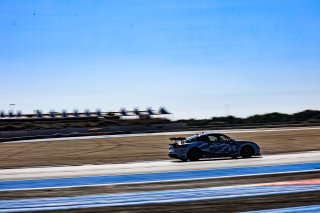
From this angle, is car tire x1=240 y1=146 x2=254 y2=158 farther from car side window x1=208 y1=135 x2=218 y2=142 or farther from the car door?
car side window x1=208 y1=135 x2=218 y2=142

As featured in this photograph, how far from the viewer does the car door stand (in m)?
21.4

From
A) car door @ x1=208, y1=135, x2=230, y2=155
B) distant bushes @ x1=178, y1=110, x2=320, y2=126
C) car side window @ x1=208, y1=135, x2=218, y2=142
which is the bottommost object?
car door @ x1=208, y1=135, x2=230, y2=155

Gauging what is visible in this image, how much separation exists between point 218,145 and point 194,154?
115cm

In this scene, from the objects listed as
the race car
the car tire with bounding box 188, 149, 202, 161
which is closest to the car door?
the race car

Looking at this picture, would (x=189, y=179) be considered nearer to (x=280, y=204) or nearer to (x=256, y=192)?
(x=256, y=192)

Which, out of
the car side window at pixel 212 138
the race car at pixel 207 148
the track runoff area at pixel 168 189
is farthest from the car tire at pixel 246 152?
the track runoff area at pixel 168 189

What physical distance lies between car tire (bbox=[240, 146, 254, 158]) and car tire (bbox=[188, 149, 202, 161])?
78.0 inches

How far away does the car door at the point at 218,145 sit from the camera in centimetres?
2138

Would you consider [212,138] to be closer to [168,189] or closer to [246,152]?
[246,152]

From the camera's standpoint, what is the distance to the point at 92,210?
929cm

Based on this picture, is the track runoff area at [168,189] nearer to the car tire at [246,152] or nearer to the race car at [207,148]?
the race car at [207,148]

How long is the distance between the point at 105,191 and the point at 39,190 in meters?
1.76

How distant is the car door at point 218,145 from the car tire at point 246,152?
748 mm

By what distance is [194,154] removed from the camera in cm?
2111
